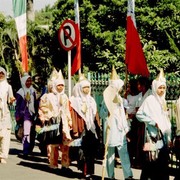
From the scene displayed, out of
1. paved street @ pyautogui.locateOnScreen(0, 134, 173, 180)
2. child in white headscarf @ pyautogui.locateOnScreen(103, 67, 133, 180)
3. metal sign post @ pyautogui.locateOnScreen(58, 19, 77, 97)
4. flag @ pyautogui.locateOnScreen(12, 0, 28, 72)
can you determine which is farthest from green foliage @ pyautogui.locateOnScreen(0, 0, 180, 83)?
child in white headscarf @ pyautogui.locateOnScreen(103, 67, 133, 180)

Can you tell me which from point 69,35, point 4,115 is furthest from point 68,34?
point 4,115

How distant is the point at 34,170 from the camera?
11.3 metres

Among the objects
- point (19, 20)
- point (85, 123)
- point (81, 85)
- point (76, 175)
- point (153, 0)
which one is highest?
point (153, 0)

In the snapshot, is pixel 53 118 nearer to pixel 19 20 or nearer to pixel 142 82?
pixel 142 82

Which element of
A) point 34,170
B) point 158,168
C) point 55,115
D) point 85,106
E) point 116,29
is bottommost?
point 34,170

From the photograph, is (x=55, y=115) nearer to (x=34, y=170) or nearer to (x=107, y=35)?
(x=34, y=170)

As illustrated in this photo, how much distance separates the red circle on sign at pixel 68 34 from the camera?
12.3m

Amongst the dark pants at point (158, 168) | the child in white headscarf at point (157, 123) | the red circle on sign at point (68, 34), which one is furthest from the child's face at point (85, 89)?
the red circle on sign at point (68, 34)

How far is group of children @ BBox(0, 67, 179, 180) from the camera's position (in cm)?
872

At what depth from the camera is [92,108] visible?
1013cm

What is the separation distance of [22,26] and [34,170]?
4634 mm

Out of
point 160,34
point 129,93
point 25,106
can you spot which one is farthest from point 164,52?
point 129,93

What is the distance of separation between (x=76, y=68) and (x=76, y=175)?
12.2 feet

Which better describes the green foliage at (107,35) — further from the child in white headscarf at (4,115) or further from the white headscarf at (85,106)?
the white headscarf at (85,106)
